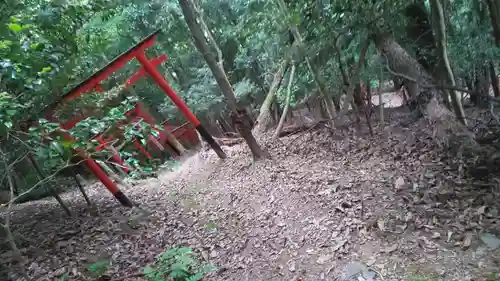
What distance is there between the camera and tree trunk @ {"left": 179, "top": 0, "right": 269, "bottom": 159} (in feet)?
20.9

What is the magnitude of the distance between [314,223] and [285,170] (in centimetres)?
221

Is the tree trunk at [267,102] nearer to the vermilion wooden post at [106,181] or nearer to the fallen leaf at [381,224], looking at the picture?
the vermilion wooden post at [106,181]

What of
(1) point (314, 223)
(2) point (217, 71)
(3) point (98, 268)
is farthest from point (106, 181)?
(1) point (314, 223)

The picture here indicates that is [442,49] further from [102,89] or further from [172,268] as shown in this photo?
[102,89]

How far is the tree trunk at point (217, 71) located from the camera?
636 centimetres

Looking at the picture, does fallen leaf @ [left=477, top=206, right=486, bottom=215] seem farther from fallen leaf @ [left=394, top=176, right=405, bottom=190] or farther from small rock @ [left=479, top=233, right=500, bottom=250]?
fallen leaf @ [left=394, top=176, right=405, bottom=190]

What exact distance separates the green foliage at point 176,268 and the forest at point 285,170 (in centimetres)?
2

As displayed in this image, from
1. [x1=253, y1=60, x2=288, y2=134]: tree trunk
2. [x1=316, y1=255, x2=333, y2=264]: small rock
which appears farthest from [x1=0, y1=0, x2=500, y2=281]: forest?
[x1=253, y1=60, x2=288, y2=134]: tree trunk

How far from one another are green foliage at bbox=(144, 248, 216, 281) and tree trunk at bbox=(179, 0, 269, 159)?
338cm

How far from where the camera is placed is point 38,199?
8.12 meters

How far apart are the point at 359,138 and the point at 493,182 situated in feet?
10.1

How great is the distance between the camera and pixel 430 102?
5680 millimetres

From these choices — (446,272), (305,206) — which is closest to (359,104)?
(305,206)

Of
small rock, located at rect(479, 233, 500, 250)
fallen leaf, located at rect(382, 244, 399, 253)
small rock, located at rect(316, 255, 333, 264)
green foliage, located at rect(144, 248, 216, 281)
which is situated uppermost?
green foliage, located at rect(144, 248, 216, 281)
